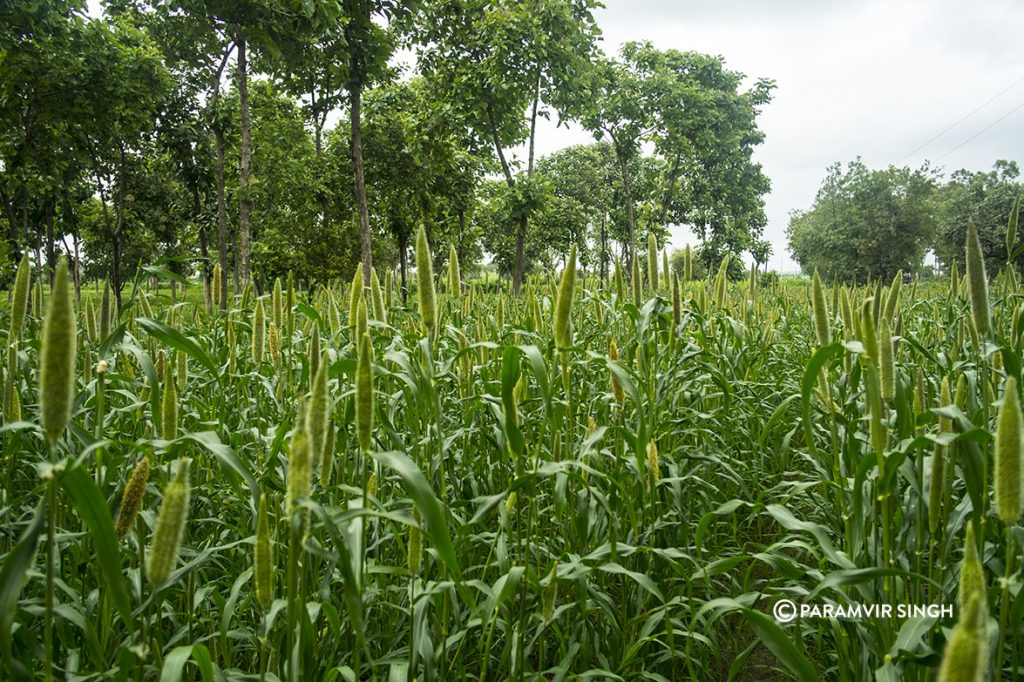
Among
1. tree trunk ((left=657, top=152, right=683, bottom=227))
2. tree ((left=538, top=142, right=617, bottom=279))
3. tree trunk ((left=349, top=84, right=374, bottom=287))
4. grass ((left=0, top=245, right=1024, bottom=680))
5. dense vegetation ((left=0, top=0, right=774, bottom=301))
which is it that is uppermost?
tree ((left=538, top=142, right=617, bottom=279))

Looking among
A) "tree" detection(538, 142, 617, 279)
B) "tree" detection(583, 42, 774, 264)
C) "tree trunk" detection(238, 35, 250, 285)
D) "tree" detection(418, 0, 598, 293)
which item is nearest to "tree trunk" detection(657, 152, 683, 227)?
"tree" detection(583, 42, 774, 264)

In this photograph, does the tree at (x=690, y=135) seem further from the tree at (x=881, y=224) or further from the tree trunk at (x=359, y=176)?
the tree trunk at (x=359, y=176)

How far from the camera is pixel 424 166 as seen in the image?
18.1 m

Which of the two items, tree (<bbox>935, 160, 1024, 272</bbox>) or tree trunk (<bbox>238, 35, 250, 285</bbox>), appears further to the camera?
tree (<bbox>935, 160, 1024, 272</bbox>)

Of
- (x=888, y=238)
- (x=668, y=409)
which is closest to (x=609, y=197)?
(x=888, y=238)

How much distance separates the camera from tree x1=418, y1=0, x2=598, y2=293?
1398cm

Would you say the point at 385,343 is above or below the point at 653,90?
below

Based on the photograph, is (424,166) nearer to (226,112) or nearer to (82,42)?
(226,112)

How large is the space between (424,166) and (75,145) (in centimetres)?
928

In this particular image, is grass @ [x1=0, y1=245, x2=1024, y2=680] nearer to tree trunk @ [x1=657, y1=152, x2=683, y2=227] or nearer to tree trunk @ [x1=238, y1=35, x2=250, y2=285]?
tree trunk @ [x1=238, y1=35, x2=250, y2=285]

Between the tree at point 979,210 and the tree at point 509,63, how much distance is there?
27.1 meters

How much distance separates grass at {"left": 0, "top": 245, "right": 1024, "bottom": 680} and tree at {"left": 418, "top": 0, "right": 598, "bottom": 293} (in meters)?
12.3

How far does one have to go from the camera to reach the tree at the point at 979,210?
35.2 metres

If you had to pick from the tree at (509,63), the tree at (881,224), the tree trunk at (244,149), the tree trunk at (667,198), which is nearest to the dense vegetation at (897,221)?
the tree at (881,224)
